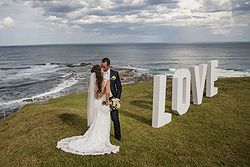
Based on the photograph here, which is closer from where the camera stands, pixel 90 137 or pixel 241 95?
pixel 90 137

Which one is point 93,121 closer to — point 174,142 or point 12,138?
point 174,142

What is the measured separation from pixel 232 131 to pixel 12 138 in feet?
33.0

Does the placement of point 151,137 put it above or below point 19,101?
above

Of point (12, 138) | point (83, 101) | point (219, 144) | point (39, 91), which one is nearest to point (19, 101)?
point (39, 91)

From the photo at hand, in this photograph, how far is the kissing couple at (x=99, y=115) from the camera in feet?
35.2

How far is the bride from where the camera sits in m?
10.7

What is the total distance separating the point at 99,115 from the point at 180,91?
576 centimetres

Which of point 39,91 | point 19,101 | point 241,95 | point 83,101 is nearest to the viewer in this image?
point 241,95

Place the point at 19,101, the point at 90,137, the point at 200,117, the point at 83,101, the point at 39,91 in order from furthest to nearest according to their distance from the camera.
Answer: the point at 39,91
the point at 19,101
the point at 83,101
the point at 200,117
the point at 90,137

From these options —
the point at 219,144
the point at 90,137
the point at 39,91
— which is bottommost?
the point at 39,91

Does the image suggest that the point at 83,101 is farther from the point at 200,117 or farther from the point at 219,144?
the point at 219,144

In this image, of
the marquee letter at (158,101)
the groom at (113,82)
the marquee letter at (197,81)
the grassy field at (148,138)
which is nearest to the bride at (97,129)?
the groom at (113,82)

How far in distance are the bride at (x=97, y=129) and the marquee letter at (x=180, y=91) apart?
16.8ft

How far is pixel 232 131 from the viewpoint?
13969mm
